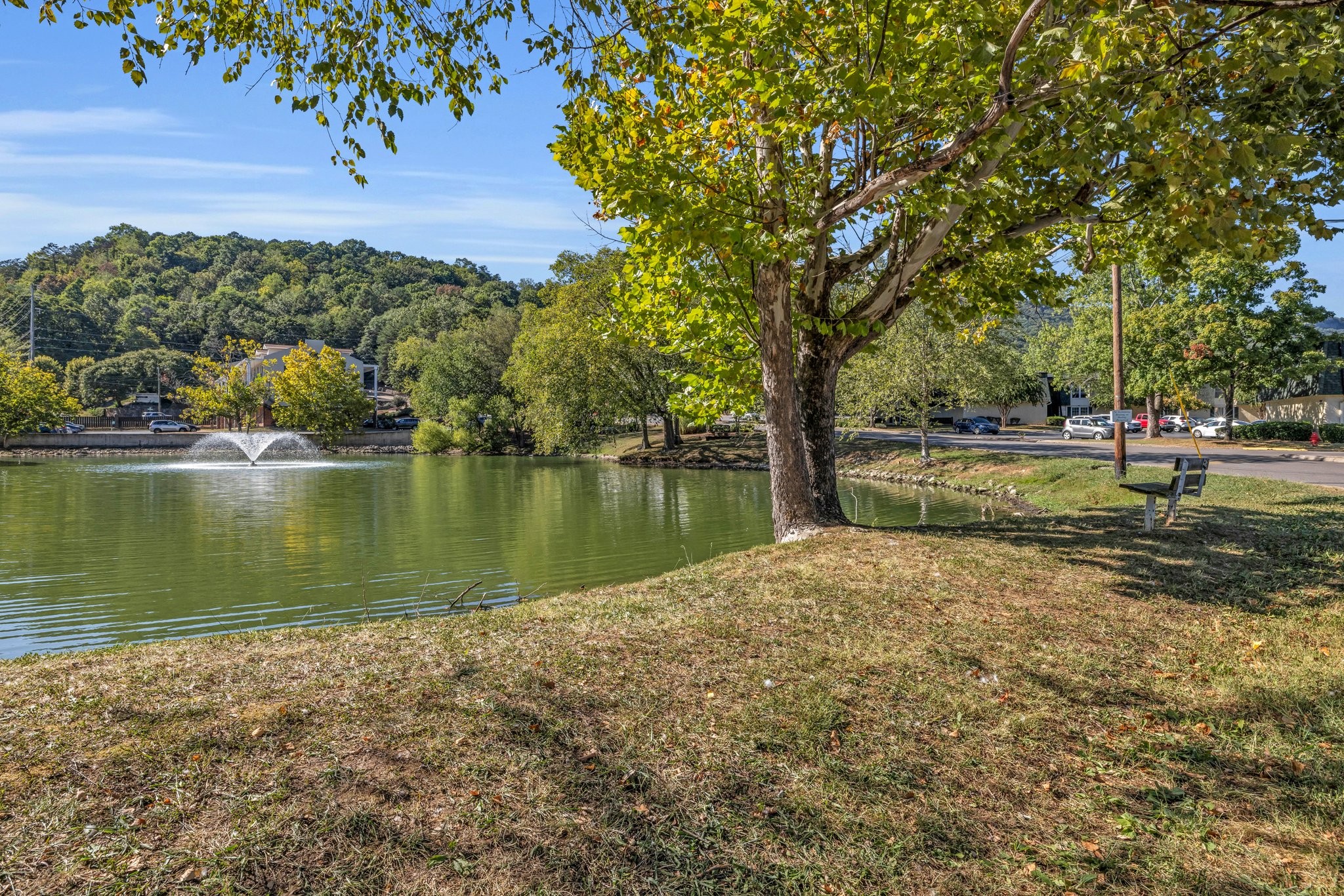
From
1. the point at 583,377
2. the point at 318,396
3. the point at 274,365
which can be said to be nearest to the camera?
the point at 583,377

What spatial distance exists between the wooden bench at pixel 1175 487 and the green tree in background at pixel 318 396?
56.8 meters

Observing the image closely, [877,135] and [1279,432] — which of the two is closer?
[877,135]

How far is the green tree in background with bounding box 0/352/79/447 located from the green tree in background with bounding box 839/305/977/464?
5694cm

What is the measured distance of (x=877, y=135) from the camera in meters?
8.63

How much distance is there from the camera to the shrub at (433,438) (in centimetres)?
5544

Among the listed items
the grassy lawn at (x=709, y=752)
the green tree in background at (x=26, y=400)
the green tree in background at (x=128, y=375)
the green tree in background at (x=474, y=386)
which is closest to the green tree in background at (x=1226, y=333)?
the grassy lawn at (x=709, y=752)

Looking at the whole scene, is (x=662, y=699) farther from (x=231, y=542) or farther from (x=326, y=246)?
(x=326, y=246)

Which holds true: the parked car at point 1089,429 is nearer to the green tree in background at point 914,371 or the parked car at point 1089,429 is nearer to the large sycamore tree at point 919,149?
the green tree in background at point 914,371

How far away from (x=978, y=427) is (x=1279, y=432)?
20073 millimetres

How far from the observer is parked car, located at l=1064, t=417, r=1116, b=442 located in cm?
4397

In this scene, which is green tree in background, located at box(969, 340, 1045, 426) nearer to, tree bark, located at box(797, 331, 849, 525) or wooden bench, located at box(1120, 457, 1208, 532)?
wooden bench, located at box(1120, 457, 1208, 532)

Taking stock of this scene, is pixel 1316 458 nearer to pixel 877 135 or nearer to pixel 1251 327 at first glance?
pixel 1251 327

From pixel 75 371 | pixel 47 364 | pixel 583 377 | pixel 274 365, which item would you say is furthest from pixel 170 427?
pixel 583 377

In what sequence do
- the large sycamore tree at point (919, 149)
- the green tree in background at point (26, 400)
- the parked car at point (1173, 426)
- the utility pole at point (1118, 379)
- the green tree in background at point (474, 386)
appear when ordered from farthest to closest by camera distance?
the green tree in background at point (474, 386)
the green tree in background at point (26, 400)
the parked car at point (1173, 426)
the utility pole at point (1118, 379)
the large sycamore tree at point (919, 149)
